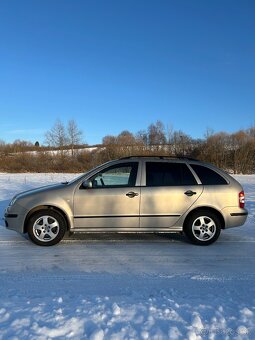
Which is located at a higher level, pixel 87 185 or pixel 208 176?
pixel 208 176

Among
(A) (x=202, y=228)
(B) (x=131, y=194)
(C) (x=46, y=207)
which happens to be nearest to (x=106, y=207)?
(B) (x=131, y=194)

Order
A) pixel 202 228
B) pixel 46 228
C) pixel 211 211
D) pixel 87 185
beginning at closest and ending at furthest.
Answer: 1. pixel 46 228
2. pixel 87 185
3. pixel 202 228
4. pixel 211 211

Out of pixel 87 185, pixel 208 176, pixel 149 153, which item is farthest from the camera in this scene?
pixel 149 153

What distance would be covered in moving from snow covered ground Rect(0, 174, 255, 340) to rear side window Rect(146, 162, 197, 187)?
4.05ft

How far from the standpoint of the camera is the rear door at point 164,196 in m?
7.31

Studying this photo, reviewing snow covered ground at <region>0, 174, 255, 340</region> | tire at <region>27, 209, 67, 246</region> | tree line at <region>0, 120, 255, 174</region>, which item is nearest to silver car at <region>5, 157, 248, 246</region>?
tire at <region>27, 209, 67, 246</region>

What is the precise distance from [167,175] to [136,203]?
0.89 m

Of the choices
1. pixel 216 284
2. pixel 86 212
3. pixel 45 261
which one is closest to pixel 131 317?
pixel 216 284

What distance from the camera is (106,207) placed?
284 inches

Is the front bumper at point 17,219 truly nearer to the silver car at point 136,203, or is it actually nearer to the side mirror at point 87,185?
the silver car at point 136,203

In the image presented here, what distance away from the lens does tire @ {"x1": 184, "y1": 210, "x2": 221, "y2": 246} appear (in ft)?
24.2

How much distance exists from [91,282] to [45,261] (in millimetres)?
1340

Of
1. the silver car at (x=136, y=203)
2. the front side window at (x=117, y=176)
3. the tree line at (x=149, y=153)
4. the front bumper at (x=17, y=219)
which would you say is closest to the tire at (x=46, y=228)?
the silver car at (x=136, y=203)

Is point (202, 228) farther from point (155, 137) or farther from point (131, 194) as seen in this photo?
point (155, 137)
